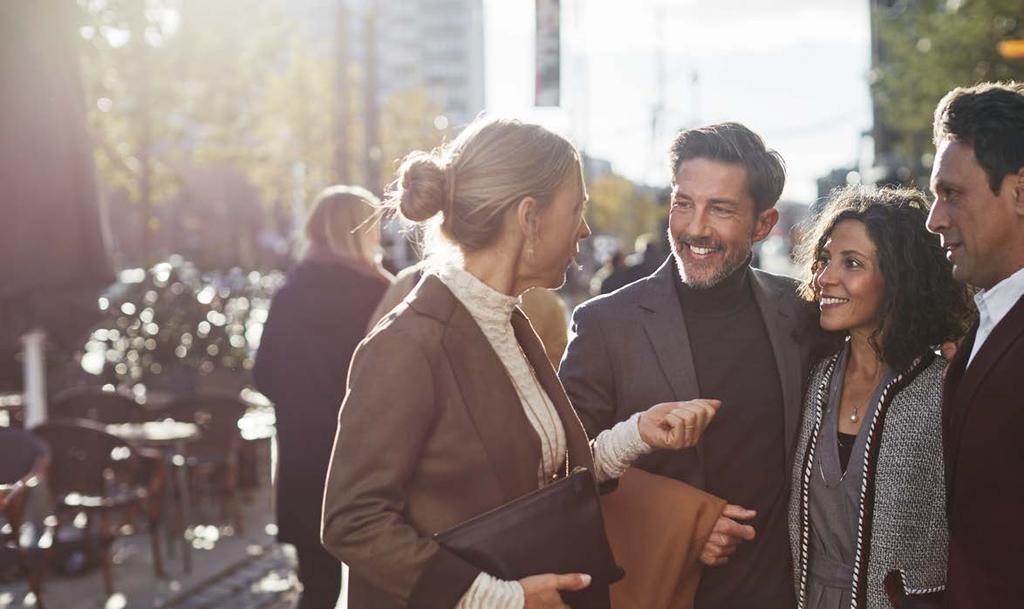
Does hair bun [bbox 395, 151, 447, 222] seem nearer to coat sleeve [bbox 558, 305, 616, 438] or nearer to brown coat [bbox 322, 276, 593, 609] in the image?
brown coat [bbox 322, 276, 593, 609]

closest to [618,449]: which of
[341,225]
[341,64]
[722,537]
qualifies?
[722,537]

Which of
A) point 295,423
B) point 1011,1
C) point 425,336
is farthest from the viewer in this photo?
point 1011,1

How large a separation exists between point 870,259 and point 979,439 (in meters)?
1.15

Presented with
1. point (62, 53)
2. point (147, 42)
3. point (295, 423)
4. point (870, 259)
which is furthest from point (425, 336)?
point (147, 42)

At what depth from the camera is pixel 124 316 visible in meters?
11.2

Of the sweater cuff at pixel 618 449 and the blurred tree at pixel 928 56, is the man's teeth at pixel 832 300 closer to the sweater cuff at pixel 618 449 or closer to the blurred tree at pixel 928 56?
the sweater cuff at pixel 618 449

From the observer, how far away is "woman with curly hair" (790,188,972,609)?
295cm

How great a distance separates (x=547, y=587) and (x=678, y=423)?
23.6 inches

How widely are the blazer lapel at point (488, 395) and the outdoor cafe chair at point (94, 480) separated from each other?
4.91m

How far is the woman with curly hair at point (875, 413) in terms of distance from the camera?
295 centimetres

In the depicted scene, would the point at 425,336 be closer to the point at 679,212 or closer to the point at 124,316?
the point at 679,212

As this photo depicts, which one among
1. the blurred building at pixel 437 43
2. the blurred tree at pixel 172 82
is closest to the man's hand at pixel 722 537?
the blurred tree at pixel 172 82

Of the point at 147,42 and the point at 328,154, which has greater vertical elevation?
the point at 147,42

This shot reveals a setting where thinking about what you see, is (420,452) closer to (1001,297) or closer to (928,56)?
(1001,297)
